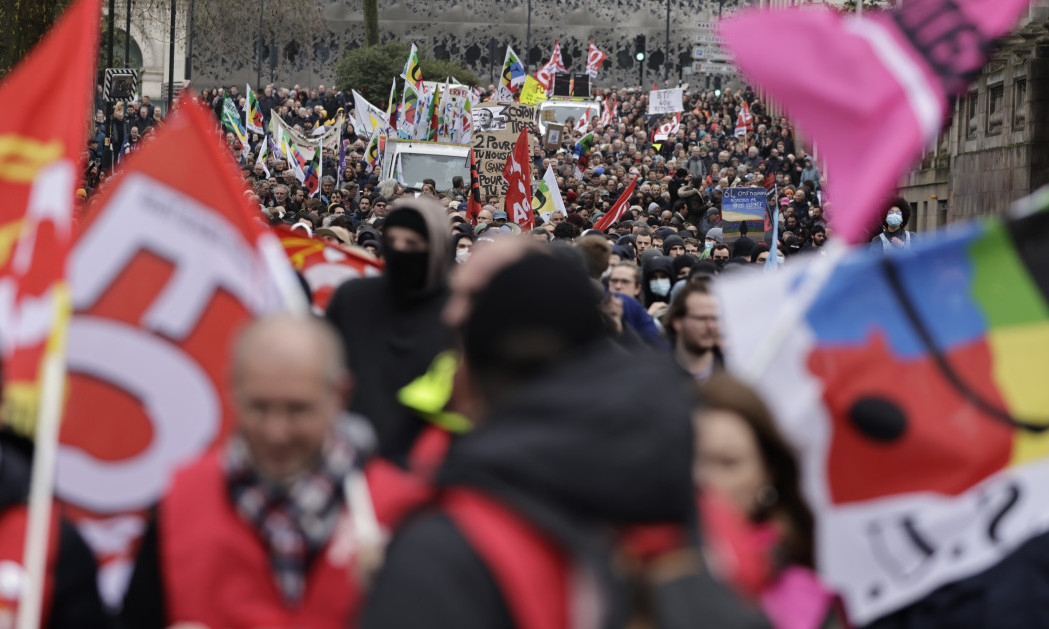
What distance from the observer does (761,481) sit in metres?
3.05

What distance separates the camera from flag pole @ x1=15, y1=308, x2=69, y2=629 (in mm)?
2775

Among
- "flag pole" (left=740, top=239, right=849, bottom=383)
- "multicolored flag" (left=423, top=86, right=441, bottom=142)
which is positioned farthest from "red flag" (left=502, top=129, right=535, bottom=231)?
"flag pole" (left=740, top=239, right=849, bottom=383)

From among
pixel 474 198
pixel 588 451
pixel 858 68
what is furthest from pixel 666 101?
pixel 588 451

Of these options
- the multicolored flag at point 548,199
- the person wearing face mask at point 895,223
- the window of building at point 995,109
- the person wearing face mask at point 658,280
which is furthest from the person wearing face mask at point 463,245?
the window of building at point 995,109

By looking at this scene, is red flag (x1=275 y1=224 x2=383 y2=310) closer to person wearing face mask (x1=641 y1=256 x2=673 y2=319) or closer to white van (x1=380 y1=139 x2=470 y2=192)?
person wearing face mask (x1=641 y1=256 x2=673 y2=319)

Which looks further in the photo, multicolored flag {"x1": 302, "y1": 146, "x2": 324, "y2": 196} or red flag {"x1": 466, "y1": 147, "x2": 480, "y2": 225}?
multicolored flag {"x1": 302, "y1": 146, "x2": 324, "y2": 196}

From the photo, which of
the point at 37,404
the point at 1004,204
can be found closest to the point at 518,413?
the point at 37,404

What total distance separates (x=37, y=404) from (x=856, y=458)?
1.68 m

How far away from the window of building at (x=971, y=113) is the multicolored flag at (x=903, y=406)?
2284cm

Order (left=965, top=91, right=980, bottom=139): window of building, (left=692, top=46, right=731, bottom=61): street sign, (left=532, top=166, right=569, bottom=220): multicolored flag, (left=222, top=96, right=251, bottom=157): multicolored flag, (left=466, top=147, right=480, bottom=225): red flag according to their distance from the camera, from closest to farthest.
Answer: (left=466, top=147, right=480, bottom=225): red flag < (left=532, top=166, right=569, bottom=220): multicolored flag < (left=965, top=91, right=980, bottom=139): window of building < (left=222, top=96, right=251, bottom=157): multicolored flag < (left=692, top=46, right=731, bottom=61): street sign

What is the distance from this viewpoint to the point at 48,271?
3234 mm

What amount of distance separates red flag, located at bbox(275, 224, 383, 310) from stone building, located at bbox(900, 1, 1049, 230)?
1542cm

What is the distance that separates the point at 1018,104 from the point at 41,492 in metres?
22.1

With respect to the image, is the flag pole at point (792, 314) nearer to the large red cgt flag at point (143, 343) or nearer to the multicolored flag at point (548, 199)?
the large red cgt flag at point (143, 343)
